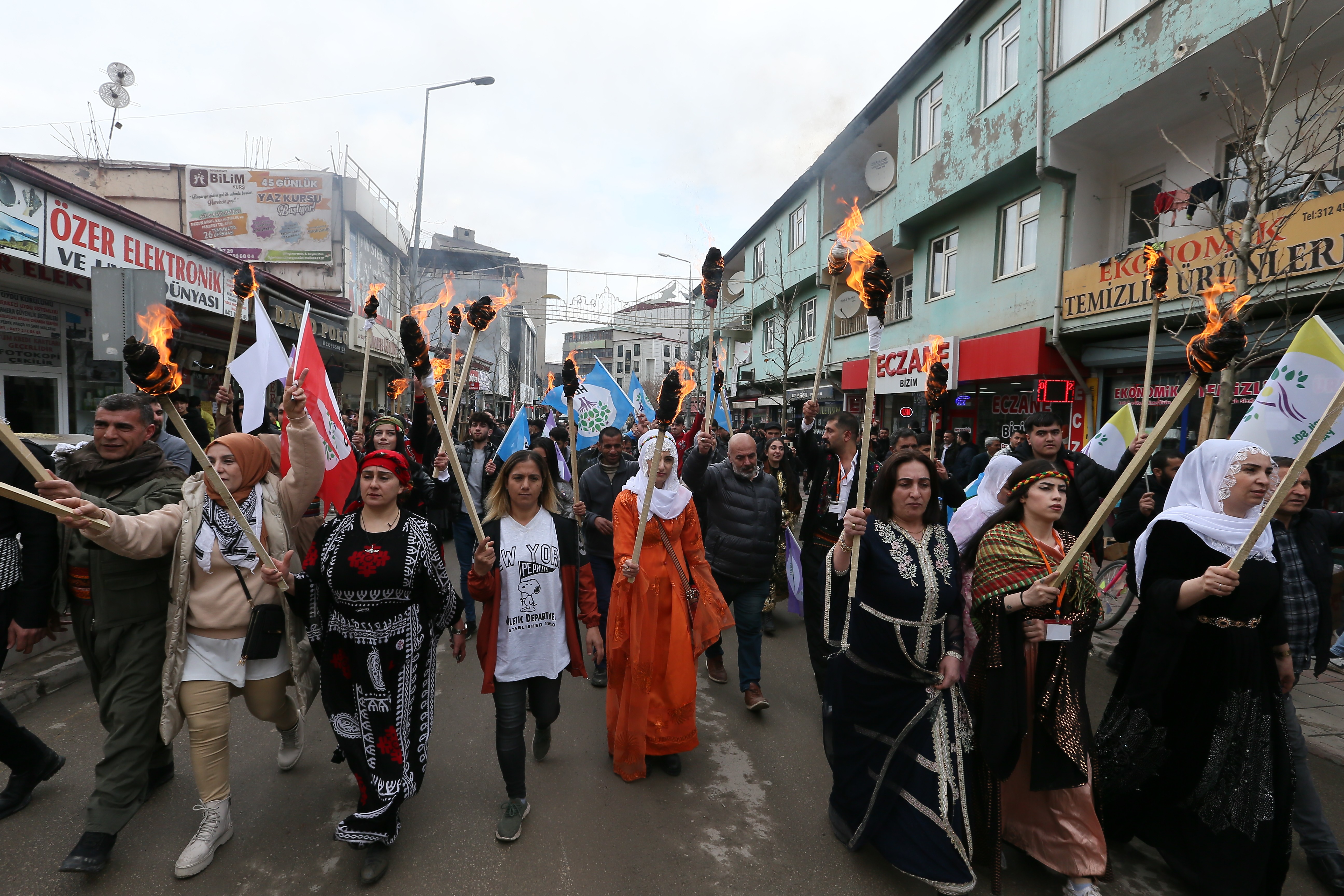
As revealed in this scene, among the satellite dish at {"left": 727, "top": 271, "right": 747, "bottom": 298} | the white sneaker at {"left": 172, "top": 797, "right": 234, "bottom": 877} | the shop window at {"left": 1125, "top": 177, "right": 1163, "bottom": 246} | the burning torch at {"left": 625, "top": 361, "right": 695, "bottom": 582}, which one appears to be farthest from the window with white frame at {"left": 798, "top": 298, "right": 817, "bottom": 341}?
the white sneaker at {"left": 172, "top": 797, "right": 234, "bottom": 877}

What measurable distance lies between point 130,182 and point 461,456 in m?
21.8

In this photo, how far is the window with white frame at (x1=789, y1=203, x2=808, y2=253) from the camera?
21.7 m

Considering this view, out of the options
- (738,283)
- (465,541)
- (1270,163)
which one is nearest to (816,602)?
(465,541)

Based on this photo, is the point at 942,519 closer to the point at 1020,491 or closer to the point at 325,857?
the point at 1020,491

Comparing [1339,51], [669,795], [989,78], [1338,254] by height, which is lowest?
[669,795]

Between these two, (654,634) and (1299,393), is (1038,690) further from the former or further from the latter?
(1299,393)

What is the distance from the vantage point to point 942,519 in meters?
3.27

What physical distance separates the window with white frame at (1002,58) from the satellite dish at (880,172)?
3514 mm

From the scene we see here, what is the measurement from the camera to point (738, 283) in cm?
3036

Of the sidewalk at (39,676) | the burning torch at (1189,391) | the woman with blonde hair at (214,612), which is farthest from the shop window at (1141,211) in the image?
the woman with blonde hair at (214,612)

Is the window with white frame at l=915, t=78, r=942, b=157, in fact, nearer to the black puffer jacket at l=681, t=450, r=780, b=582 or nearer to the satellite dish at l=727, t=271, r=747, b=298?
the black puffer jacket at l=681, t=450, r=780, b=582

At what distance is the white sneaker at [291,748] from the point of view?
366 centimetres

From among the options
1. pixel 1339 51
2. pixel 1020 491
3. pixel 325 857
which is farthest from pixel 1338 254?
pixel 325 857

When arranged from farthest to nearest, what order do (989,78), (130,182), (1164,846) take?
(130,182) → (989,78) → (1164,846)
